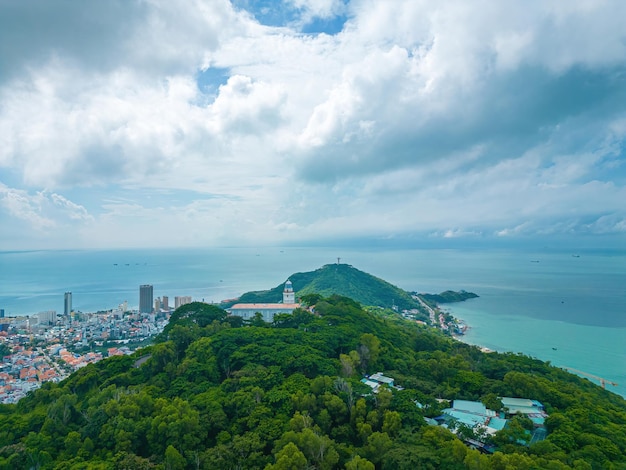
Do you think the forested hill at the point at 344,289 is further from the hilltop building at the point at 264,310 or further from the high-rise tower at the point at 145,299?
the hilltop building at the point at 264,310

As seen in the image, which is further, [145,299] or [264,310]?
[145,299]

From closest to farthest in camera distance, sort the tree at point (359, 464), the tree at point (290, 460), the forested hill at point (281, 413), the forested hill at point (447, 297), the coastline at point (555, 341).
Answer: the tree at point (359, 464) → the tree at point (290, 460) → the forested hill at point (281, 413) → the coastline at point (555, 341) → the forested hill at point (447, 297)

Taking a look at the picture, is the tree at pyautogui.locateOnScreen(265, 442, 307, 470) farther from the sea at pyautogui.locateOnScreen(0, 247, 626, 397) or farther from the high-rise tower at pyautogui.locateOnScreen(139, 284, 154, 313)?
the high-rise tower at pyautogui.locateOnScreen(139, 284, 154, 313)

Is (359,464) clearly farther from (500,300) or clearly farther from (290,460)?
(500,300)

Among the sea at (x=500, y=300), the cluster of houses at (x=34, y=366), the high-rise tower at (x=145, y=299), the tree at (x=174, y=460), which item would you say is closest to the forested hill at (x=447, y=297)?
the sea at (x=500, y=300)

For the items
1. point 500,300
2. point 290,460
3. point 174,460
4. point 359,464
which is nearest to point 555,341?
point 500,300

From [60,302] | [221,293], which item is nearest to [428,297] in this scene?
[221,293]
